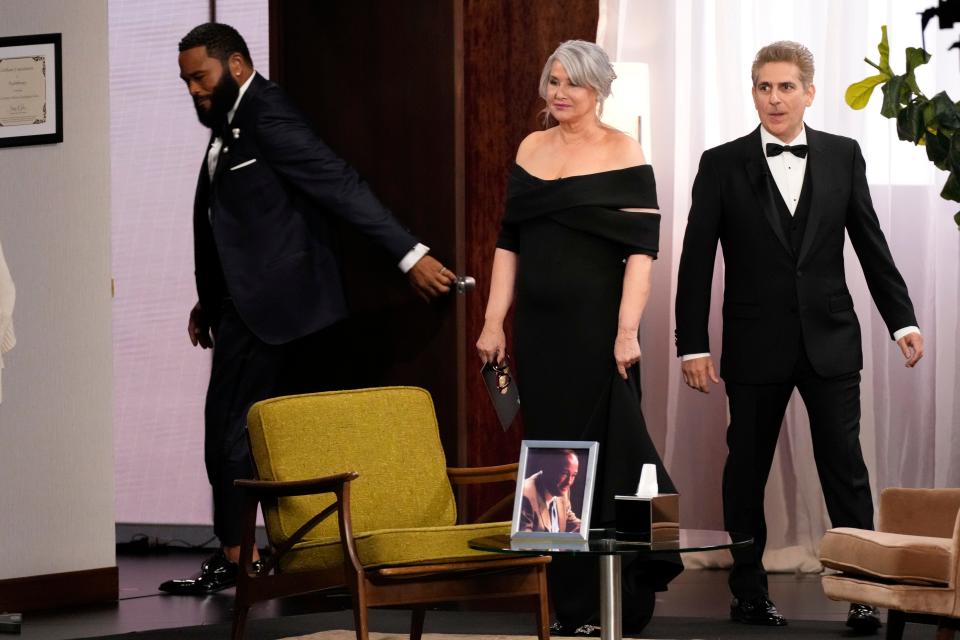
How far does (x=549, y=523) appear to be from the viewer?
296 cm

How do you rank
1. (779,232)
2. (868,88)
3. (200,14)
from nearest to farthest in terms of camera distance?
1. (868,88)
2. (779,232)
3. (200,14)

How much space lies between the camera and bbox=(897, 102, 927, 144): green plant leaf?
394cm

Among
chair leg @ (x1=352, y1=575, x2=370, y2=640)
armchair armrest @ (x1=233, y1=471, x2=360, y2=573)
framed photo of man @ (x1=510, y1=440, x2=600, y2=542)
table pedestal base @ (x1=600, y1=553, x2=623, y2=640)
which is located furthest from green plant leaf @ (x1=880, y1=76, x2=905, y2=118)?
chair leg @ (x1=352, y1=575, x2=370, y2=640)

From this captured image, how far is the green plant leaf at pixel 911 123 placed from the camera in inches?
155

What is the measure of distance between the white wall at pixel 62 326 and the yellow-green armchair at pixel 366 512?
158 cm

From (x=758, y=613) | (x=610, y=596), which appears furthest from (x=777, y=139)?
(x=610, y=596)

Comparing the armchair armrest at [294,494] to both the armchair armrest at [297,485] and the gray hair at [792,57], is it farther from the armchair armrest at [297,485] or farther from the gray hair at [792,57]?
the gray hair at [792,57]

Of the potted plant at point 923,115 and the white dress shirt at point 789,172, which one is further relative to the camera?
the white dress shirt at point 789,172

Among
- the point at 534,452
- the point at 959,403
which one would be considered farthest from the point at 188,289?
the point at 534,452

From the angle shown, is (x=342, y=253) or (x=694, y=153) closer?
(x=342, y=253)

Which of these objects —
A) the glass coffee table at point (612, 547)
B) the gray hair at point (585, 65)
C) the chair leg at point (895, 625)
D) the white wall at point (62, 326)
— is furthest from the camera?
the white wall at point (62, 326)

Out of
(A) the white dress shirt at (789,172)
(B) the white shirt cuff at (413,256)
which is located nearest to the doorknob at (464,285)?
(B) the white shirt cuff at (413,256)

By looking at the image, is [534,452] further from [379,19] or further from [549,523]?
[379,19]

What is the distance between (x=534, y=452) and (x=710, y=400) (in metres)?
2.78
